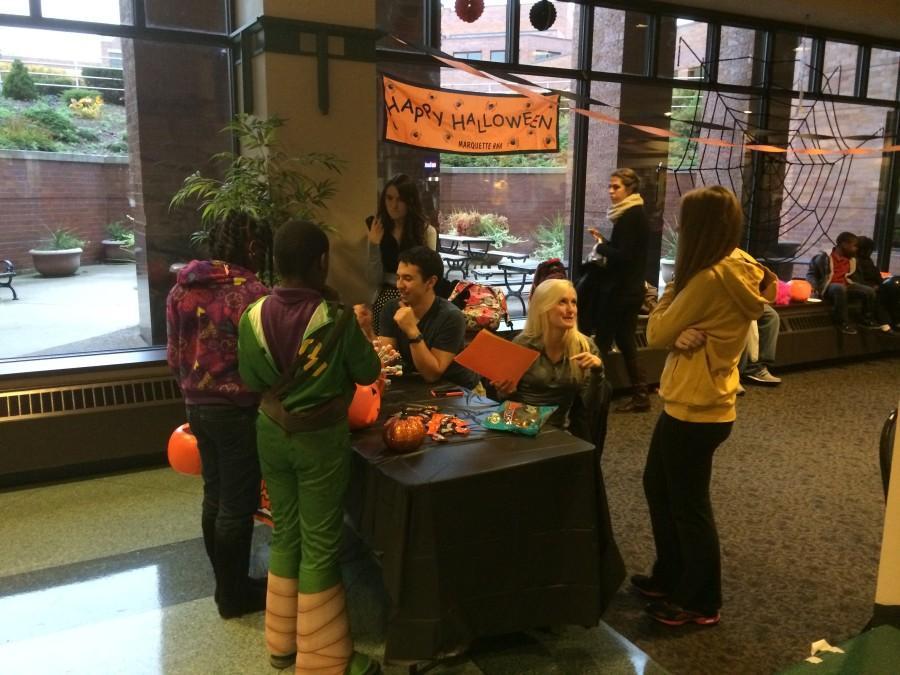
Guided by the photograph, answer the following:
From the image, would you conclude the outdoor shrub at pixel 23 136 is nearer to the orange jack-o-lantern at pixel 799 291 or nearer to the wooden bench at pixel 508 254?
the wooden bench at pixel 508 254

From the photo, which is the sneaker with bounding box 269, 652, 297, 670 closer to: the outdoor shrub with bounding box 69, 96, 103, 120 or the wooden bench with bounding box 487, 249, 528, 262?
the outdoor shrub with bounding box 69, 96, 103, 120

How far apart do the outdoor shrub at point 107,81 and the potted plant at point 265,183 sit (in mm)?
536

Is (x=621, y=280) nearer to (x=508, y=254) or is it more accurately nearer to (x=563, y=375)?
(x=508, y=254)

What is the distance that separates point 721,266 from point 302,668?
1540 millimetres

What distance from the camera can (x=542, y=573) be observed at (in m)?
1.92

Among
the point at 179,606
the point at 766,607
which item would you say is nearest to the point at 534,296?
the point at 766,607

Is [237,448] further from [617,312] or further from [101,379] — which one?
[617,312]

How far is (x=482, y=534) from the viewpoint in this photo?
5.95 ft

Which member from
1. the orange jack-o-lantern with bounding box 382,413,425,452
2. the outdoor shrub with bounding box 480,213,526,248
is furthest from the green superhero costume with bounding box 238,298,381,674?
the outdoor shrub with bounding box 480,213,526,248

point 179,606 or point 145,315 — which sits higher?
point 145,315

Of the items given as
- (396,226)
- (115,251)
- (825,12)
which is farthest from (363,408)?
(825,12)

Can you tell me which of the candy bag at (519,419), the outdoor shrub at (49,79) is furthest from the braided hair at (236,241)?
the outdoor shrub at (49,79)

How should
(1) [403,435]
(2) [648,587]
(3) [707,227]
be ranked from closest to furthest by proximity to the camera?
(1) [403,435] < (3) [707,227] < (2) [648,587]

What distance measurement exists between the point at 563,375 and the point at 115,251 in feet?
8.28
